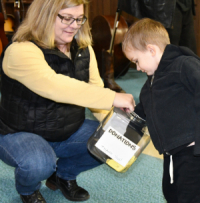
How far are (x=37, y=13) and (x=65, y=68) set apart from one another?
245 mm

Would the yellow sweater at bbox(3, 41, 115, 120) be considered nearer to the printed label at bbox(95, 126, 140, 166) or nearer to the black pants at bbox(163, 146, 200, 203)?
the printed label at bbox(95, 126, 140, 166)

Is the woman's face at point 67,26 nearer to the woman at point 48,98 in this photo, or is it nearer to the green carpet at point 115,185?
the woman at point 48,98

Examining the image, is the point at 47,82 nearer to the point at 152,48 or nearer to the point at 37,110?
the point at 37,110

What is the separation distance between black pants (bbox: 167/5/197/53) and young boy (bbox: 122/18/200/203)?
1112mm

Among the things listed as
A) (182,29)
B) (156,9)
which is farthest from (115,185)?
(182,29)

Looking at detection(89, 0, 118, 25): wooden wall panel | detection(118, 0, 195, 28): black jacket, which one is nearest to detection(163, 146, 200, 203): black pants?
detection(118, 0, 195, 28): black jacket

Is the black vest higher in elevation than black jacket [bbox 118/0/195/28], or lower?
lower

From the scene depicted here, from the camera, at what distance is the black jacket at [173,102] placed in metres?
0.90

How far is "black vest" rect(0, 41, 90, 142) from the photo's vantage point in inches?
48.2

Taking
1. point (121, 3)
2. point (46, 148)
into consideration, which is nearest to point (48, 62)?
point (46, 148)

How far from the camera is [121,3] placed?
2.21m

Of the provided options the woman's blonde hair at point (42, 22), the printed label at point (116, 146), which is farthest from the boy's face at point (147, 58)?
the woman's blonde hair at point (42, 22)

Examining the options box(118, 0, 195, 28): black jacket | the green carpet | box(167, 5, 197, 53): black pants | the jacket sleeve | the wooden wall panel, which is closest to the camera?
the jacket sleeve

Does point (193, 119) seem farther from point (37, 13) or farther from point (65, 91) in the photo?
point (37, 13)
